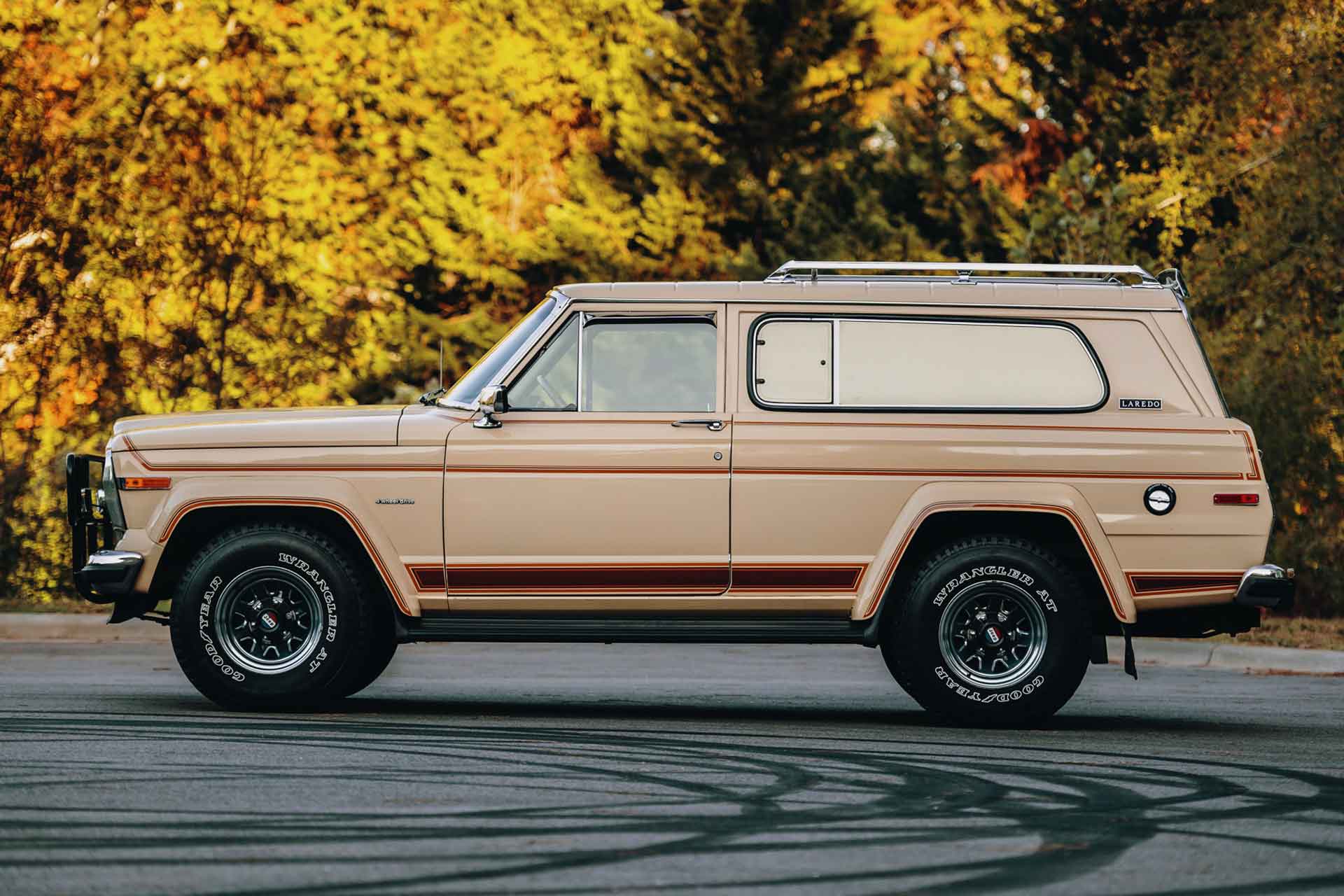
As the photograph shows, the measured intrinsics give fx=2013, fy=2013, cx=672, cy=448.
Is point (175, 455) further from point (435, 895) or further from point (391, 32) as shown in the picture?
point (391, 32)

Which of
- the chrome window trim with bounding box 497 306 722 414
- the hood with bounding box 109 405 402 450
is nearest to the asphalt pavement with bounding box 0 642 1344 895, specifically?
the hood with bounding box 109 405 402 450

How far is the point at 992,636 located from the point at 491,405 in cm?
255

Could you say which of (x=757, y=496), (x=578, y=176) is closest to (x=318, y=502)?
(x=757, y=496)

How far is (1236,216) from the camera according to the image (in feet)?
84.5

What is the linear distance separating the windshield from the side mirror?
12cm

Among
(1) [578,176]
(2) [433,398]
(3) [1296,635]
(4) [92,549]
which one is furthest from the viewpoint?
(1) [578,176]

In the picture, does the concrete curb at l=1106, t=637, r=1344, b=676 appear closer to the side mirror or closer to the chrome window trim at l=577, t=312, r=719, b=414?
the chrome window trim at l=577, t=312, r=719, b=414

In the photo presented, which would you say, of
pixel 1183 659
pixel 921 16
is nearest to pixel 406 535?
pixel 1183 659

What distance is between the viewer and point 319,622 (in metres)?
9.38

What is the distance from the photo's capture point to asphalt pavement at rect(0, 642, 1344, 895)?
548cm

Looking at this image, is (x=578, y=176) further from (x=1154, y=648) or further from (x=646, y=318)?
(x=646, y=318)

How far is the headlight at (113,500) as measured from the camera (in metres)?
9.52

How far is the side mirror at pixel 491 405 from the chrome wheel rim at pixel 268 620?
1119mm

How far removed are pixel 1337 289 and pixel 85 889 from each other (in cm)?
1640
